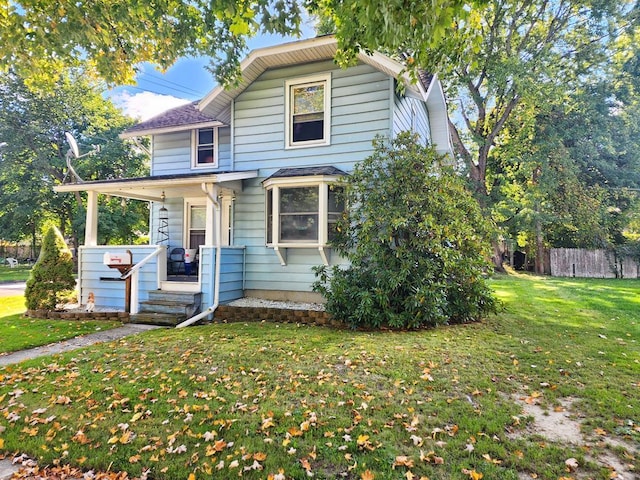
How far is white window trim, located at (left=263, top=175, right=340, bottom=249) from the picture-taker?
8289 mm

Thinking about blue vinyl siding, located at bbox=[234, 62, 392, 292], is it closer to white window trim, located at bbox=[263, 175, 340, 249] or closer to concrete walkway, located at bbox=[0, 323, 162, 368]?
white window trim, located at bbox=[263, 175, 340, 249]

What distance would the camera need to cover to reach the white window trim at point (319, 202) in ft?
27.2

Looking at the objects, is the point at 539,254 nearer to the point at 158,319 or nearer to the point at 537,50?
the point at 537,50

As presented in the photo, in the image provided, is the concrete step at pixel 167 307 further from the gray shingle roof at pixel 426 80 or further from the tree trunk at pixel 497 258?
the tree trunk at pixel 497 258

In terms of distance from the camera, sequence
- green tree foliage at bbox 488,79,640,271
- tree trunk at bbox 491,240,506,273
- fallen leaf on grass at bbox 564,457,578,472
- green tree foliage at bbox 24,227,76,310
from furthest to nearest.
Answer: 1. tree trunk at bbox 491,240,506,273
2. green tree foliage at bbox 488,79,640,271
3. green tree foliage at bbox 24,227,76,310
4. fallen leaf on grass at bbox 564,457,578,472

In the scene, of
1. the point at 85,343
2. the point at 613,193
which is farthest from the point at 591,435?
the point at 613,193

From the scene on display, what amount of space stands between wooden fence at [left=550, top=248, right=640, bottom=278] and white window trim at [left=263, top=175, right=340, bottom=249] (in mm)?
16034

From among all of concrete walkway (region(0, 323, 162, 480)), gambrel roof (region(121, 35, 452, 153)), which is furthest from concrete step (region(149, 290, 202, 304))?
gambrel roof (region(121, 35, 452, 153))

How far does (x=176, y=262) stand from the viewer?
428 inches

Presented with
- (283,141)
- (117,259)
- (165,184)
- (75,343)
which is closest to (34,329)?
(75,343)

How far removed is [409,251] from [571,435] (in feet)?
13.9

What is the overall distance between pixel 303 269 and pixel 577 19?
19.4m

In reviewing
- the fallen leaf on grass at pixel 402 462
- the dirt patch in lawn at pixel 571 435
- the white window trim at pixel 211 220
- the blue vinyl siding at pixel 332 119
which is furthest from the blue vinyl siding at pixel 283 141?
the fallen leaf on grass at pixel 402 462

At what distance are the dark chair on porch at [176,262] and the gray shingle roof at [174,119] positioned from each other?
3.98 meters
